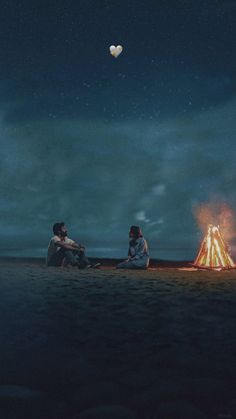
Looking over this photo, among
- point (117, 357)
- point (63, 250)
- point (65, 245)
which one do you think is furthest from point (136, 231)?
point (117, 357)

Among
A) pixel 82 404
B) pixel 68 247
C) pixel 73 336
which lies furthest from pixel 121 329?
pixel 68 247

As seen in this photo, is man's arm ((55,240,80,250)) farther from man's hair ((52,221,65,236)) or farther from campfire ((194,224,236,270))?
campfire ((194,224,236,270))

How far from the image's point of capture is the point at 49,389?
311 centimetres

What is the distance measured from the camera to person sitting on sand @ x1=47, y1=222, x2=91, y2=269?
15.7 meters

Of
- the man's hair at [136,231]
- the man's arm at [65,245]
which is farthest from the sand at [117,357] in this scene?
the man's hair at [136,231]

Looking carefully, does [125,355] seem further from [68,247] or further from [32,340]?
[68,247]

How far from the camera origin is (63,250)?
631 inches

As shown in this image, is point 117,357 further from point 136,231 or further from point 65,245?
point 136,231

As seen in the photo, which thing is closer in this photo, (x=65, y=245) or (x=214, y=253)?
(x=65, y=245)

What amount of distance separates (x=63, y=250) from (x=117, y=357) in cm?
1217

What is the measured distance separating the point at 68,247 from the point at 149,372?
12.3m

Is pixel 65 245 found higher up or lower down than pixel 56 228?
lower down

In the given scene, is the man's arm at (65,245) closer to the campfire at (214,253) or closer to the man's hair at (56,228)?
the man's hair at (56,228)

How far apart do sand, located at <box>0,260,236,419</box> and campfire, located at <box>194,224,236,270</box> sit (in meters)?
10.4
